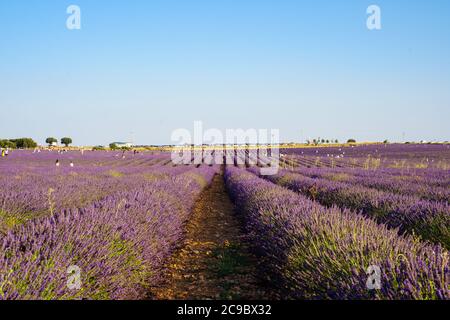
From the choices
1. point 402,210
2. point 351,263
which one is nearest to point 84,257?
point 351,263

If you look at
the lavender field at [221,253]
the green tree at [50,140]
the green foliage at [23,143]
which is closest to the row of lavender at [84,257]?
the lavender field at [221,253]

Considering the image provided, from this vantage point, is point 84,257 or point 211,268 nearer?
point 84,257

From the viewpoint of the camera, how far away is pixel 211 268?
4.27 m

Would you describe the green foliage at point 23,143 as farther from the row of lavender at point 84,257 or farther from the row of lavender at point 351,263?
the row of lavender at point 351,263

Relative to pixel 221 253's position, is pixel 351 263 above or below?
above

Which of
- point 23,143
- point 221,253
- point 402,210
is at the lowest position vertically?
point 221,253

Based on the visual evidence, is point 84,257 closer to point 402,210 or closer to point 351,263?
point 351,263

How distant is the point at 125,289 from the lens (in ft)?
8.72

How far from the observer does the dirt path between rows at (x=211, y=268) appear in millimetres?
3395

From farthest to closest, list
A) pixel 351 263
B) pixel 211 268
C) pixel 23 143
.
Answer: pixel 23 143, pixel 211 268, pixel 351 263

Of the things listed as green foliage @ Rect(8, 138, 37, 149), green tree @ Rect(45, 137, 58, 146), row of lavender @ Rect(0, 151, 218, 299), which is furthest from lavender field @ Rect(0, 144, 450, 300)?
green tree @ Rect(45, 137, 58, 146)

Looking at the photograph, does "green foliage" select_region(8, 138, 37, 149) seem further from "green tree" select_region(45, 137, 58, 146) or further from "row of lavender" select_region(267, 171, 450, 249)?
"row of lavender" select_region(267, 171, 450, 249)

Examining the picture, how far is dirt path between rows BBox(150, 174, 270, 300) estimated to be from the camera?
11.1ft
